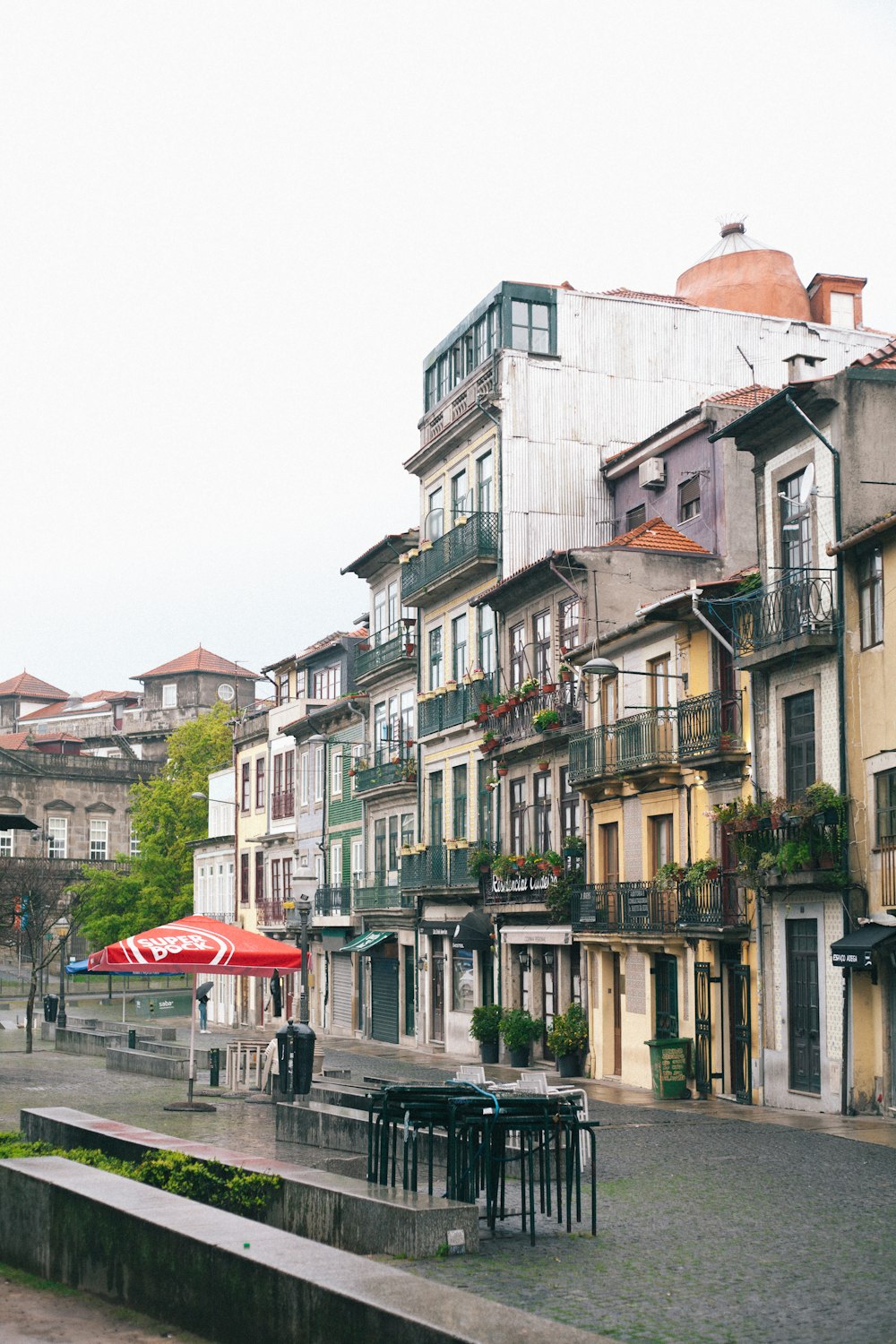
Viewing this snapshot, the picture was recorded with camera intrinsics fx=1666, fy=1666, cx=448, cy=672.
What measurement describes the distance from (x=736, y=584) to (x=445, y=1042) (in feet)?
62.1

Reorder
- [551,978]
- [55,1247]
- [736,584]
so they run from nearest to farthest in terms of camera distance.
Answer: [55,1247], [736,584], [551,978]

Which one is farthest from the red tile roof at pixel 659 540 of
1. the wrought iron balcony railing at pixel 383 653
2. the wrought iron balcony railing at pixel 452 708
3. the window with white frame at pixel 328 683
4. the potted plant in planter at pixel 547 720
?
the window with white frame at pixel 328 683

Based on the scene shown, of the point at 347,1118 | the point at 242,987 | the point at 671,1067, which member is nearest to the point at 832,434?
the point at 671,1067

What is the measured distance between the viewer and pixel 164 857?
Answer: 3164 inches

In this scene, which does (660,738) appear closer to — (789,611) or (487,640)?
(789,611)

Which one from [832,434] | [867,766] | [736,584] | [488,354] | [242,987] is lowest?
[242,987]

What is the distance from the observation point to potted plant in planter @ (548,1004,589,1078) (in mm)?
32969

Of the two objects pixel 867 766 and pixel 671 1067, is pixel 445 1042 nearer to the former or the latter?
pixel 671 1067

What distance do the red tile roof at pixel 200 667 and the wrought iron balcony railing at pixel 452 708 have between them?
66.9 metres

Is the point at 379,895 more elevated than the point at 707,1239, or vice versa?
the point at 379,895

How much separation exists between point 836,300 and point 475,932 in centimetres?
1924

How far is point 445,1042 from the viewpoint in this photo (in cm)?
4256

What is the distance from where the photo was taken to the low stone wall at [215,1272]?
23.5ft

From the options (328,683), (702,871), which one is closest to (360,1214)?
(702,871)
